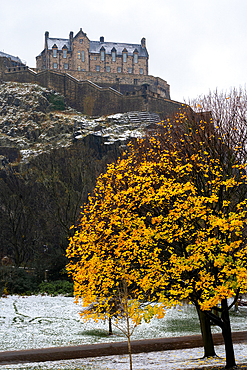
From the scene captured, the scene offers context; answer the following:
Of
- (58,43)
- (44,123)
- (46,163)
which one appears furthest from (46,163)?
(58,43)

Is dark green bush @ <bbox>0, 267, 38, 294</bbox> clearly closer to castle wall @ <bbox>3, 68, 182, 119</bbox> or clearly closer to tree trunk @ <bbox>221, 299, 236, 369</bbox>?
tree trunk @ <bbox>221, 299, 236, 369</bbox>

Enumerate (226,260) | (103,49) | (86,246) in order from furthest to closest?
(103,49), (86,246), (226,260)

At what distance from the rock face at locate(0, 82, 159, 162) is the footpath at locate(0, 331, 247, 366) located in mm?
36191

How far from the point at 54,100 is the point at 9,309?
4899 cm

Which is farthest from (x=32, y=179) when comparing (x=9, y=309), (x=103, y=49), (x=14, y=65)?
(x=103, y=49)

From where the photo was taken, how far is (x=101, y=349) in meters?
14.7

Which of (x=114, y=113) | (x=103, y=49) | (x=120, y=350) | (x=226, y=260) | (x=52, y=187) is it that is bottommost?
(x=120, y=350)

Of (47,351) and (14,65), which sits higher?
(14,65)

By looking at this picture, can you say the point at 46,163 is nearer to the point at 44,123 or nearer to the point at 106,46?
the point at 44,123

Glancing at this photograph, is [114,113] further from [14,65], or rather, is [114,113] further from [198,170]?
[198,170]

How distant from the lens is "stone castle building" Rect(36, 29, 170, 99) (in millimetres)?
79875

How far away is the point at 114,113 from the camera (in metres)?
61.6

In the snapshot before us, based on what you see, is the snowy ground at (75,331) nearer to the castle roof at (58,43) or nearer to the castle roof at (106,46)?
the castle roof at (58,43)

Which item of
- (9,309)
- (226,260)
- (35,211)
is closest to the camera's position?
(226,260)
